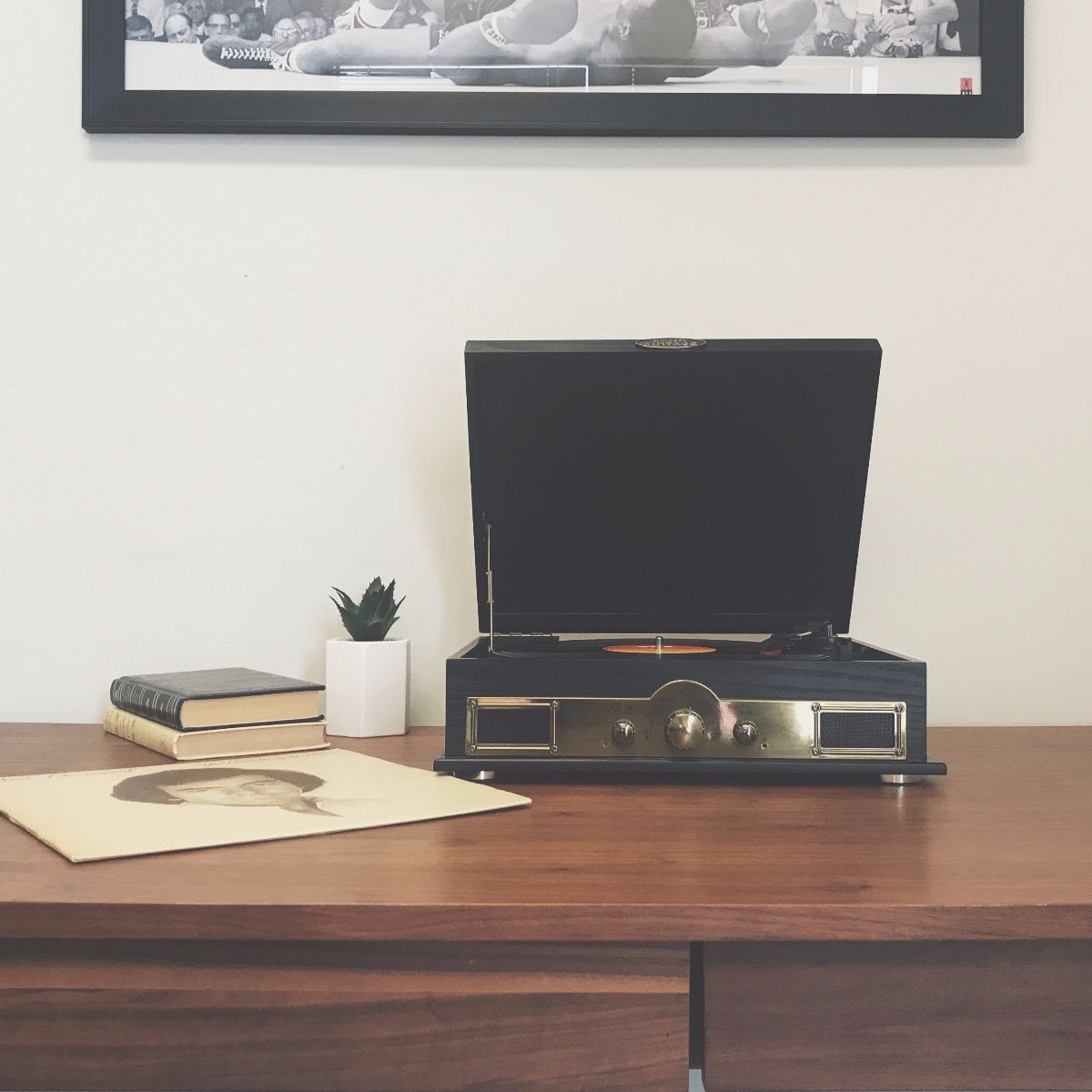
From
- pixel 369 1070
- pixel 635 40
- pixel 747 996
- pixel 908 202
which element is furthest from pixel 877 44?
pixel 369 1070

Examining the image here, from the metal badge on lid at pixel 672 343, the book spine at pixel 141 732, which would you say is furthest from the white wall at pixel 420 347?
the metal badge on lid at pixel 672 343

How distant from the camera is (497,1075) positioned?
2.19 feet

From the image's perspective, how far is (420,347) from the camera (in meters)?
1.36

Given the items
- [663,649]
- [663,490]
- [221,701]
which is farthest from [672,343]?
[221,701]

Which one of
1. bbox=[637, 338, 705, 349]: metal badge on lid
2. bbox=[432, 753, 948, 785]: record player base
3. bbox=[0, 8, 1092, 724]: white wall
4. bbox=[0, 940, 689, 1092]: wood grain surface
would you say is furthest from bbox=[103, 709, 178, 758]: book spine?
bbox=[637, 338, 705, 349]: metal badge on lid

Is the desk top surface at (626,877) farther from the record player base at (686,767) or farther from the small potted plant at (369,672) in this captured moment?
the small potted plant at (369,672)

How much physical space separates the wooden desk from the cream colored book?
357 millimetres

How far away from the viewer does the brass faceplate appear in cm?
98

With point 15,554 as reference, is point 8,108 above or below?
above

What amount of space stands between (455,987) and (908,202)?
1.10m

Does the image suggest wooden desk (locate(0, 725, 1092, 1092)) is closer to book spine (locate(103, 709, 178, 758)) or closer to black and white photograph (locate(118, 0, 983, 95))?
book spine (locate(103, 709, 178, 758))

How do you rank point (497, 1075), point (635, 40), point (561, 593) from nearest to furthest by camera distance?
point (497, 1075), point (561, 593), point (635, 40)

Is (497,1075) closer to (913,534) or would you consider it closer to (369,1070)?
(369,1070)

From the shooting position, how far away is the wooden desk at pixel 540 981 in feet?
2.13
